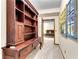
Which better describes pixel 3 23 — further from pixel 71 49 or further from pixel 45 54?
pixel 45 54

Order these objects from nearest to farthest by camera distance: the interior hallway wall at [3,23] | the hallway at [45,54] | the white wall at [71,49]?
the white wall at [71,49] → the interior hallway wall at [3,23] → the hallway at [45,54]

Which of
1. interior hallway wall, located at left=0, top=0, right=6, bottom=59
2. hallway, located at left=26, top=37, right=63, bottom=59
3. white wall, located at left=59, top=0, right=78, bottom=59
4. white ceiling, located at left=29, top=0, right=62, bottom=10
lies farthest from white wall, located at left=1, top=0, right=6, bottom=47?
white ceiling, located at left=29, top=0, right=62, bottom=10

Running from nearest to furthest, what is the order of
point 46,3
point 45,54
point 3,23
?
point 3,23
point 45,54
point 46,3

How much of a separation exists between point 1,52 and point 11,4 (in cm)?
118

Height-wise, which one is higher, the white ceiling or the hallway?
the white ceiling

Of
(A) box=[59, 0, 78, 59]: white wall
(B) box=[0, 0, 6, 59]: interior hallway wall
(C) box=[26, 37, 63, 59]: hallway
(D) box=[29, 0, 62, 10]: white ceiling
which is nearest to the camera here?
(A) box=[59, 0, 78, 59]: white wall

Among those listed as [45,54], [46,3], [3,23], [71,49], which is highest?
[46,3]

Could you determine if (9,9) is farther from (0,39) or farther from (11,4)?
(0,39)

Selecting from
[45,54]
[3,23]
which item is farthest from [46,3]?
[3,23]

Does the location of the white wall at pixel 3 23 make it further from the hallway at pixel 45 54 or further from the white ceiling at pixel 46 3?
the white ceiling at pixel 46 3

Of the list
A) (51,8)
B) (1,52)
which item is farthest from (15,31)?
(51,8)

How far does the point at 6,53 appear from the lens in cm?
198

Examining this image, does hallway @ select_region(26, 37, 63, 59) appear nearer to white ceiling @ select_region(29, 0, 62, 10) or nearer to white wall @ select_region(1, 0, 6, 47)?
white wall @ select_region(1, 0, 6, 47)

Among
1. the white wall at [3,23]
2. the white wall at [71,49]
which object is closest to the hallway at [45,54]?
the white wall at [71,49]
